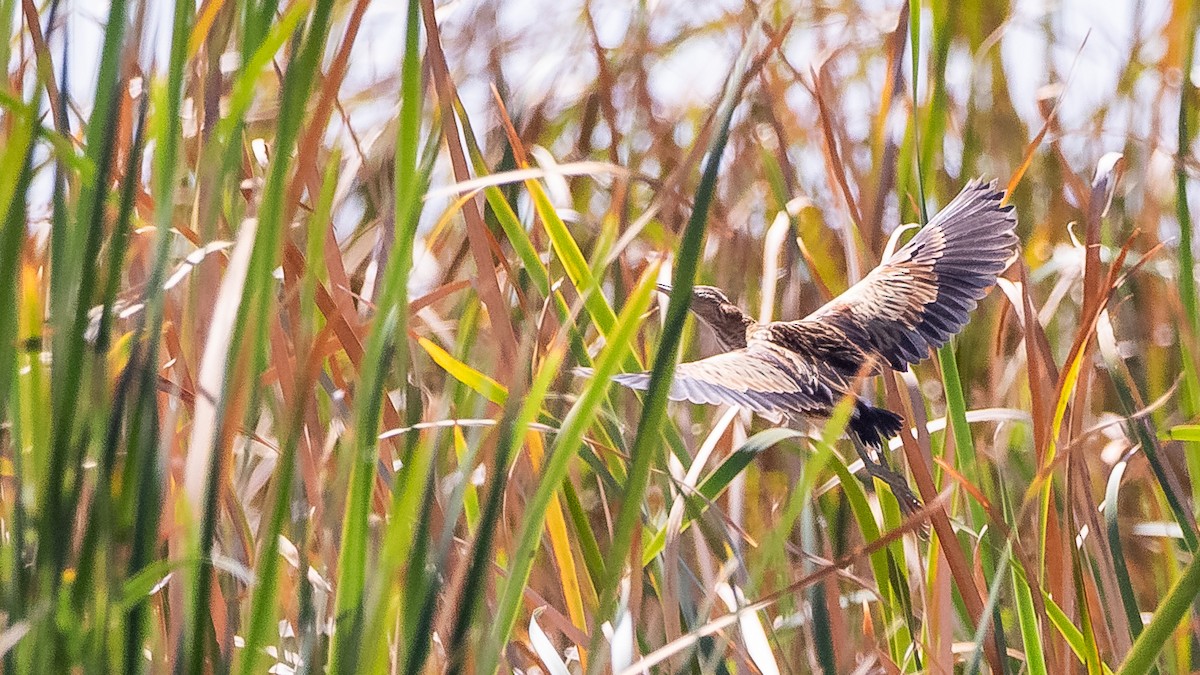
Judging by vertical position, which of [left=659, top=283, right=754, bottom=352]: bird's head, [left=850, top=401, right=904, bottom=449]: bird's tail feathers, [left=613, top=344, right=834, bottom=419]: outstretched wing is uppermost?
[left=659, top=283, right=754, bottom=352]: bird's head

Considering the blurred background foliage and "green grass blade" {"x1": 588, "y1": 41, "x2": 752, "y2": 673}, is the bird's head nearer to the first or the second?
the blurred background foliage

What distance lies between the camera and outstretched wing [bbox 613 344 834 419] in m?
0.52

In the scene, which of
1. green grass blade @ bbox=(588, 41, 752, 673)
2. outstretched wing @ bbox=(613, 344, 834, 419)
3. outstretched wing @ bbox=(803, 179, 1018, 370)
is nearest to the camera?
green grass blade @ bbox=(588, 41, 752, 673)

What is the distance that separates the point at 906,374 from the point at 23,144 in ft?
1.45

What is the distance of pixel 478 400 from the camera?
52 cm

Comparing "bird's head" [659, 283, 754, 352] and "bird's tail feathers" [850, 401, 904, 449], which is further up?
"bird's head" [659, 283, 754, 352]

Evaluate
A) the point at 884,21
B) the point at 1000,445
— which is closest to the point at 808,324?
the point at 1000,445

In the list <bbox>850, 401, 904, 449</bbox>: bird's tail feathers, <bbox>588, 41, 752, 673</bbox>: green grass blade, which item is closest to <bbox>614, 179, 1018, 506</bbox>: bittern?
<bbox>850, 401, 904, 449</bbox>: bird's tail feathers

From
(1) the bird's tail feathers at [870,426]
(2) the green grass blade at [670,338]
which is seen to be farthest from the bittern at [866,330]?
(2) the green grass blade at [670,338]

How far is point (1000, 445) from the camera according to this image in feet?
2.40

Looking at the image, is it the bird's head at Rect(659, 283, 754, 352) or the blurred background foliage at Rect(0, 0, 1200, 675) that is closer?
the blurred background foliage at Rect(0, 0, 1200, 675)

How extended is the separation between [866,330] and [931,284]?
7 centimetres

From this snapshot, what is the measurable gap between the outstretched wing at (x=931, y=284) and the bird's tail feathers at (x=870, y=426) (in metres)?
0.07

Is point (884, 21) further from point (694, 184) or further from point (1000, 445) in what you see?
point (1000, 445)
